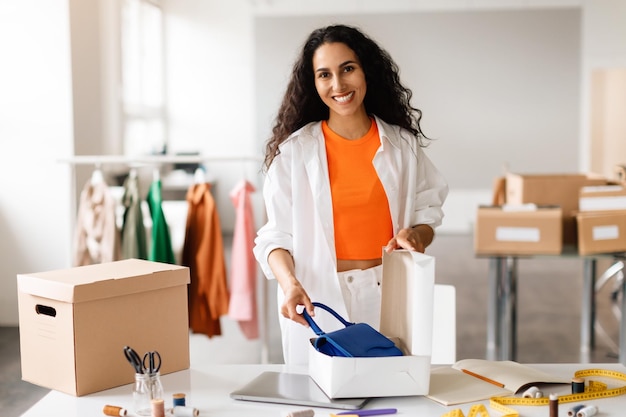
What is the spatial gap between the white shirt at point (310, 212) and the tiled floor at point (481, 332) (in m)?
1.19

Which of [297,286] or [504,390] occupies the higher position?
[297,286]

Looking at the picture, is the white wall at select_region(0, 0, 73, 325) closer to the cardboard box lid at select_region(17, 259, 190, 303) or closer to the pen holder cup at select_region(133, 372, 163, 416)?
the cardboard box lid at select_region(17, 259, 190, 303)

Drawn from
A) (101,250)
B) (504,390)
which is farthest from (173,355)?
(101,250)

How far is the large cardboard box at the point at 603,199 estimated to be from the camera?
4.03 meters

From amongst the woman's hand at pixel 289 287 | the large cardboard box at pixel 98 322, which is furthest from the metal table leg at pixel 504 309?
the large cardboard box at pixel 98 322

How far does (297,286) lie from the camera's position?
1.89 metres

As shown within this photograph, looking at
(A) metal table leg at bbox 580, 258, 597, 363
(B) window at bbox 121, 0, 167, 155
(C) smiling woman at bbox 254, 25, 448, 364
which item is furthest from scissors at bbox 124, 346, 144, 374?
(B) window at bbox 121, 0, 167, 155

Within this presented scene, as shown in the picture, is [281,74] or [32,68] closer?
[32,68]

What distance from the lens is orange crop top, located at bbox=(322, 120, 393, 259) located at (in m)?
2.24

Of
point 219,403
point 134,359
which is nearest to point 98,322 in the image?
point 134,359

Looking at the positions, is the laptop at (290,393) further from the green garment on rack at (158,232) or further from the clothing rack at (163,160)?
the green garment on rack at (158,232)

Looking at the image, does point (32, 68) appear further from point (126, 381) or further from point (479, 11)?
point (479, 11)

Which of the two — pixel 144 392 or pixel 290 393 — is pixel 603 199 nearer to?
pixel 290 393

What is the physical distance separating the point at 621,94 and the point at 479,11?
2.00m
